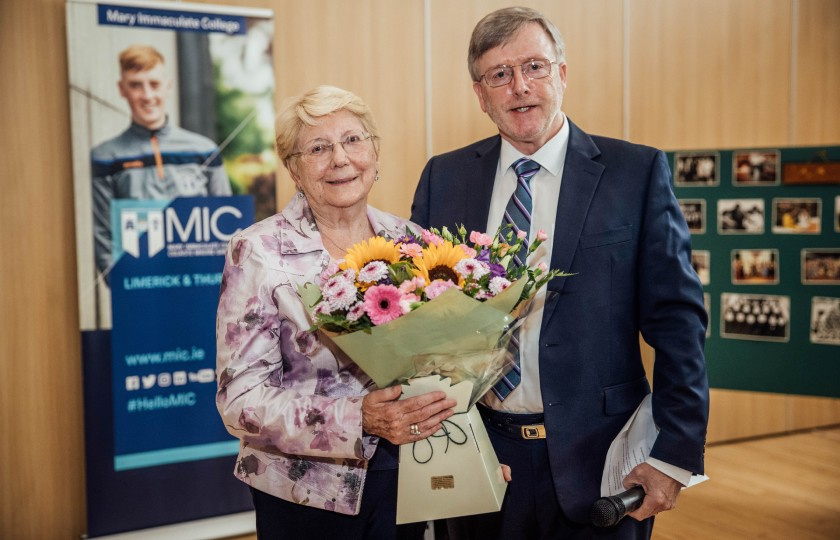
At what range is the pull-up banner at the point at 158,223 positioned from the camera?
348 centimetres

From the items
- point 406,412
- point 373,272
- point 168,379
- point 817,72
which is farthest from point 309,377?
point 817,72

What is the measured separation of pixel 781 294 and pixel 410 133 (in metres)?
2.26

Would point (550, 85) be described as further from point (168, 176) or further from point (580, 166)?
point (168, 176)

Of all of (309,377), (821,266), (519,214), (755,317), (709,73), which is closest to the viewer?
(309,377)

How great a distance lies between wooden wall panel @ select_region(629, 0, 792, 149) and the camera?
5.21 metres

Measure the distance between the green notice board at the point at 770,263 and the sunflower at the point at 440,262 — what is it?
295 cm

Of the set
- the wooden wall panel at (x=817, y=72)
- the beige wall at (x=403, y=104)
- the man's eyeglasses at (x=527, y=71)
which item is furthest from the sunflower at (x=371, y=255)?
the wooden wall panel at (x=817, y=72)

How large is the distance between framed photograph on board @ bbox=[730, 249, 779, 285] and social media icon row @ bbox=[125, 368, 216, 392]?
9.43ft

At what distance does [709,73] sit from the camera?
17.7 feet

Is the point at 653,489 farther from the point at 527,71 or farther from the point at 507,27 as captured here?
the point at 507,27

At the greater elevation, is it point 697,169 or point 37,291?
point 697,169

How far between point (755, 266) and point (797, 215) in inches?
13.5

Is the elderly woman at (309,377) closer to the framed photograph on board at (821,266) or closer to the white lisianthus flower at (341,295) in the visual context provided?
the white lisianthus flower at (341,295)

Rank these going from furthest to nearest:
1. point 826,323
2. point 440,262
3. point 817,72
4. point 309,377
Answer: point 817,72 < point 826,323 < point 309,377 < point 440,262
